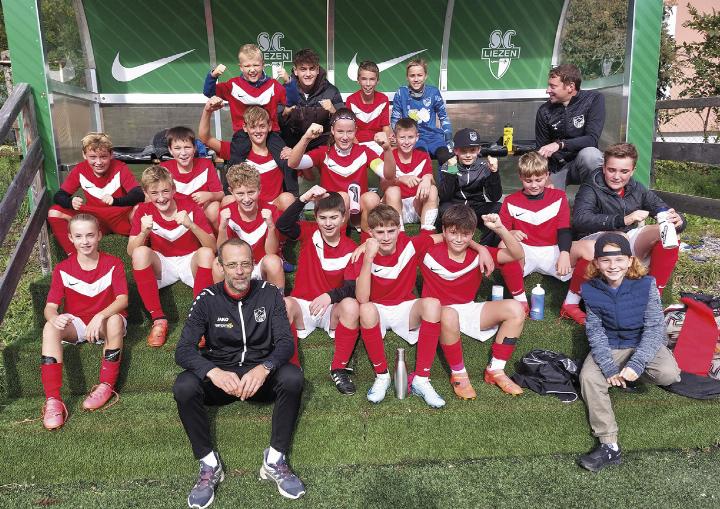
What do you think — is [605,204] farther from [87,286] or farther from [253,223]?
[87,286]

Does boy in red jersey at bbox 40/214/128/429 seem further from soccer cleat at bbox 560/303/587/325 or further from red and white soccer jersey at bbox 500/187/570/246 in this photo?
soccer cleat at bbox 560/303/587/325

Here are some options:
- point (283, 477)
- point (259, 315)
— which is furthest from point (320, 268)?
point (283, 477)

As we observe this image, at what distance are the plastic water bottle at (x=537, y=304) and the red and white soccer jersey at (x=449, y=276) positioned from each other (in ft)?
1.81

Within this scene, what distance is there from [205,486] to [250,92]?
11.0 feet

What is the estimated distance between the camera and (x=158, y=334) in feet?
12.0

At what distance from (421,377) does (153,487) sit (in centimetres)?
156

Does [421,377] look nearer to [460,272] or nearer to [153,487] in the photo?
[460,272]

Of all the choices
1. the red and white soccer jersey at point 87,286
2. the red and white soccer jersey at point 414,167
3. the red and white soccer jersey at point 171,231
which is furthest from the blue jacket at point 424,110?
the red and white soccer jersey at point 87,286

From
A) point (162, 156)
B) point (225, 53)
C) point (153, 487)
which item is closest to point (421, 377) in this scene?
point (153, 487)

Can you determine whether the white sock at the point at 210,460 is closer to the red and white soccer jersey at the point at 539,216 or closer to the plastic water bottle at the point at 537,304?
the plastic water bottle at the point at 537,304

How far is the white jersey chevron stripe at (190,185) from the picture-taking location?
445 centimetres

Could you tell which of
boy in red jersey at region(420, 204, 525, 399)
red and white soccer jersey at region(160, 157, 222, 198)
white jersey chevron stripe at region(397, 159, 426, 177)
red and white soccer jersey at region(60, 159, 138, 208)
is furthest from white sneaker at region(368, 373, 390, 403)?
red and white soccer jersey at region(60, 159, 138, 208)

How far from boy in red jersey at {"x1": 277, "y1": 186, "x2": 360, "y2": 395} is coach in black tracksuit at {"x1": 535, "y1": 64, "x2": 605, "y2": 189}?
206cm

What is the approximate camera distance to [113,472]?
297cm
